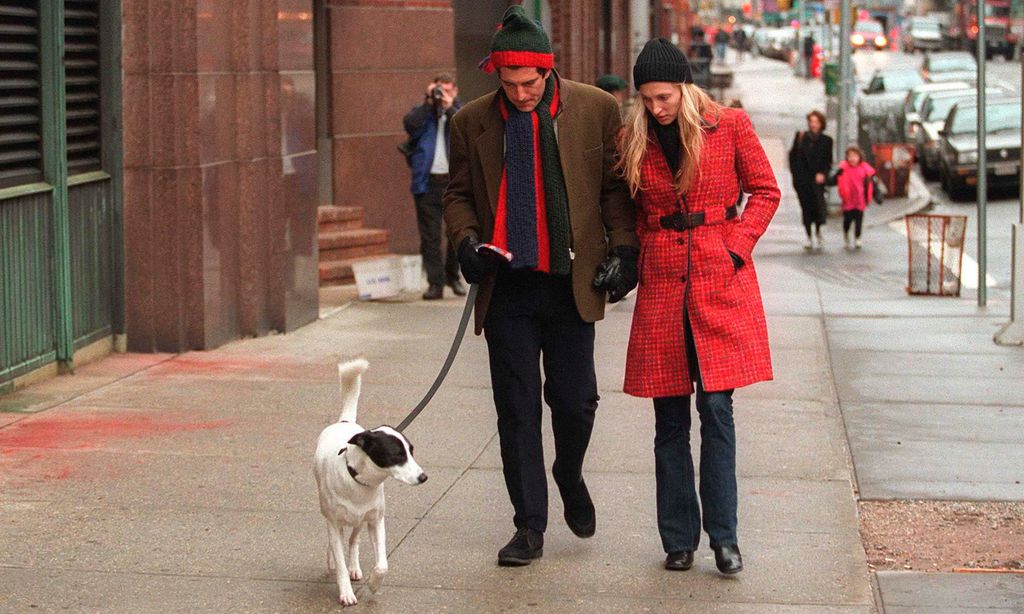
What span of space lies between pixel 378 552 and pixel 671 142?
5.74 feet

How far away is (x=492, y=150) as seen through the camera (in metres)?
5.98

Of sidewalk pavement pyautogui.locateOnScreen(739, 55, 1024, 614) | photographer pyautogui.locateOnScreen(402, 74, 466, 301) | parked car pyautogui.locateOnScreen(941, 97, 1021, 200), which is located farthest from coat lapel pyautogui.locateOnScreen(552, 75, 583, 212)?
Result: parked car pyautogui.locateOnScreen(941, 97, 1021, 200)

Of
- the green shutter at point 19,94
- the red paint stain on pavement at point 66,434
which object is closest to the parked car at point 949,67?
the green shutter at point 19,94

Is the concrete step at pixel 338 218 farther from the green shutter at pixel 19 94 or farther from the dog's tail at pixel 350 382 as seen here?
the dog's tail at pixel 350 382

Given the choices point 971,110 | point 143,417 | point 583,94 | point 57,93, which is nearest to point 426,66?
point 57,93

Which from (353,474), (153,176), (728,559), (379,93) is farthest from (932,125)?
(353,474)

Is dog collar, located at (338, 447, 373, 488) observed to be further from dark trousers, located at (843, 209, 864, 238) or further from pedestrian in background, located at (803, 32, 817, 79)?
pedestrian in background, located at (803, 32, 817, 79)

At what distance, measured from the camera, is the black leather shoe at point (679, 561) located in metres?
6.02

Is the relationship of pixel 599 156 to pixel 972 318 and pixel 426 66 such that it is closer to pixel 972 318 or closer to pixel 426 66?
pixel 972 318

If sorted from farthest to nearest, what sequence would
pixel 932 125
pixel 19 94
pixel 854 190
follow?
pixel 932 125
pixel 854 190
pixel 19 94

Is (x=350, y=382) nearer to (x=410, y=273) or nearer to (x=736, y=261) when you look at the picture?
(x=736, y=261)

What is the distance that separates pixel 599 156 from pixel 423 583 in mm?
1656

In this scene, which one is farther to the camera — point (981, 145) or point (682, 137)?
point (981, 145)

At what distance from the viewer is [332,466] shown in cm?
547
